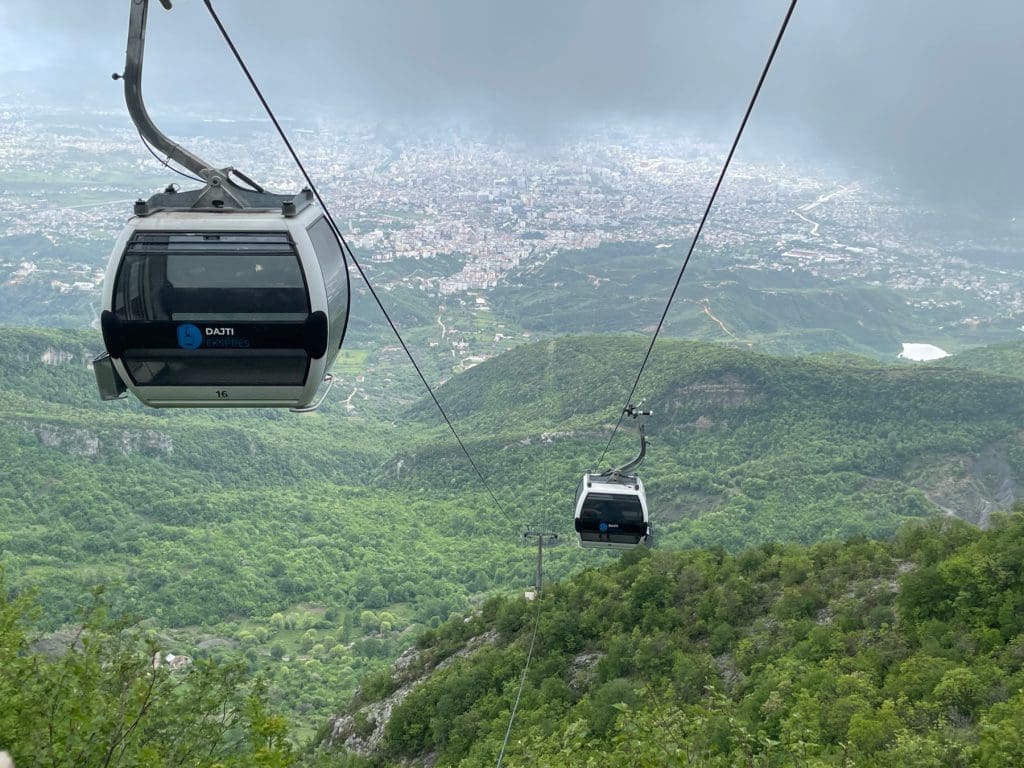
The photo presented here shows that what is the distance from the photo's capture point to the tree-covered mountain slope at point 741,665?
9.78 m

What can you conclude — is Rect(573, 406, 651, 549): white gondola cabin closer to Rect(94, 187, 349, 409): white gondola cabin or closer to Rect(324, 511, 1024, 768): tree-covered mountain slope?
Rect(324, 511, 1024, 768): tree-covered mountain slope

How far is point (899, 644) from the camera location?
48.5ft

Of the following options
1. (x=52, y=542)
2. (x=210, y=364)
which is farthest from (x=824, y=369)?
(x=210, y=364)

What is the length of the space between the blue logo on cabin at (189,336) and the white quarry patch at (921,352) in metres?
143

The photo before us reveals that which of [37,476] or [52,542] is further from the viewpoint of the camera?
[37,476]

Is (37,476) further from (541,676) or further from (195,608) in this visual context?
(541,676)

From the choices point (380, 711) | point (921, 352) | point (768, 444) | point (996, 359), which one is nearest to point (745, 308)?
point (921, 352)

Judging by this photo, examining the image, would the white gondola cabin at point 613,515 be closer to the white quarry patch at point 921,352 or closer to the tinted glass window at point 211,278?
the tinted glass window at point 211,278

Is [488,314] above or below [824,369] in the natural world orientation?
below

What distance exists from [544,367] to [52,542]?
5181 cm

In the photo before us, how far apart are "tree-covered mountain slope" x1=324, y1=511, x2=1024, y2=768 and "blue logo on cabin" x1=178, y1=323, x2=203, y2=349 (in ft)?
13.6

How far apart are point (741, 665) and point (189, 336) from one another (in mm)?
15831

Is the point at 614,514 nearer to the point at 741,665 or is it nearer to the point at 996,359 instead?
the point at 741,665

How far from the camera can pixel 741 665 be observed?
56.5ft
